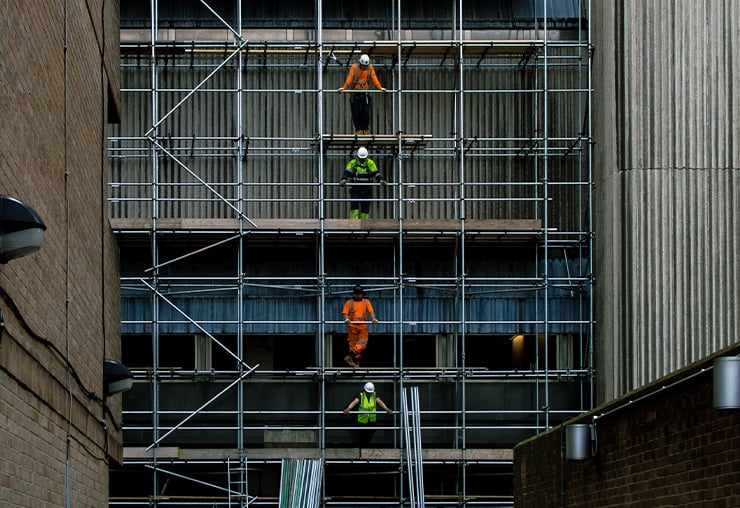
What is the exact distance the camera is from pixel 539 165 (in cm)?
2725

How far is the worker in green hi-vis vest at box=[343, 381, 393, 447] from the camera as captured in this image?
25.6 m

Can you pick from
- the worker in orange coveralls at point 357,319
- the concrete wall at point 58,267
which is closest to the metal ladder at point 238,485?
the worker in orange coveralls at point 357,319

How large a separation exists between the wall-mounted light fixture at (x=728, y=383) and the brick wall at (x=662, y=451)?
21 cm

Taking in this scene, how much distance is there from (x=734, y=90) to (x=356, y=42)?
22.6 ft

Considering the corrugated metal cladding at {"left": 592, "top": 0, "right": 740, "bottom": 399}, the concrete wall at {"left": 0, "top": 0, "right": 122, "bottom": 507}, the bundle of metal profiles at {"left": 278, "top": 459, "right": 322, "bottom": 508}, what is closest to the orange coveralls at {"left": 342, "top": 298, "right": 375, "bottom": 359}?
the bundle of metal profiles at {"left": 278, "top": 459, "right": 322, "bottom": 508}

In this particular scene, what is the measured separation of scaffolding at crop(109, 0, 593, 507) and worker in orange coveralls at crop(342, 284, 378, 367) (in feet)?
1.40

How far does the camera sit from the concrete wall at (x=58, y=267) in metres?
9.72

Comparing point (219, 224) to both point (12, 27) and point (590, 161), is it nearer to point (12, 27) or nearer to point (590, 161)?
point (590, 161)

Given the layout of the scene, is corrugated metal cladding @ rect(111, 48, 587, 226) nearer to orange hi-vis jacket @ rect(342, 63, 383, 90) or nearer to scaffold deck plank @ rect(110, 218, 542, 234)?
orange hi-vis jacket @ rect(342, 63, 383, 90)

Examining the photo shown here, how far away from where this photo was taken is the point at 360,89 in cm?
2647

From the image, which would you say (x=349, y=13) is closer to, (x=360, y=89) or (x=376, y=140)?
(x=360, y=89)

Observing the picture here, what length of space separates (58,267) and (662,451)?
520cm

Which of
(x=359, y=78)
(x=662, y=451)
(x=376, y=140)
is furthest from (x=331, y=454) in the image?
(x=662, y=451)

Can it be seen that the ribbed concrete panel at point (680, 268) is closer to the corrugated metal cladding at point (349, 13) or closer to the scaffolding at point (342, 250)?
the scaffolding at point (342, 250)
